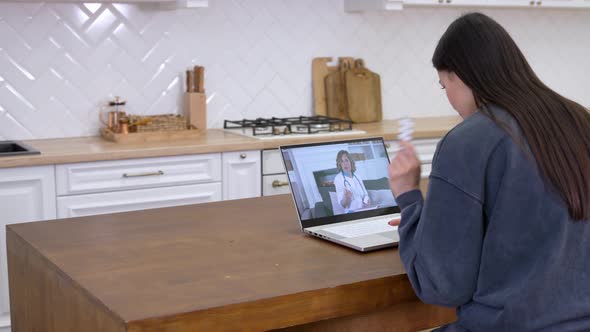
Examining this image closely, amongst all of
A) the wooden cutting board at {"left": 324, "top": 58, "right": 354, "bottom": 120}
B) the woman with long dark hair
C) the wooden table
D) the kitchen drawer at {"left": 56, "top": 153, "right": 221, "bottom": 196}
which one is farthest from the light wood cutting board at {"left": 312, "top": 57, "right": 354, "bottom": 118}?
the woman with long dark hair

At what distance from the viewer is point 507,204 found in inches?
65.7

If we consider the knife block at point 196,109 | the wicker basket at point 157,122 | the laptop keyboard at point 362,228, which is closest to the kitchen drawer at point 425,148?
the knife block at point 196,109

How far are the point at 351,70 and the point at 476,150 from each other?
3.28 metres

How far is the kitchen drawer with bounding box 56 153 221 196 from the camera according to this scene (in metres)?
3.65

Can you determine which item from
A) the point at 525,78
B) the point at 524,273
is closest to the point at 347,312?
the point at 524,273

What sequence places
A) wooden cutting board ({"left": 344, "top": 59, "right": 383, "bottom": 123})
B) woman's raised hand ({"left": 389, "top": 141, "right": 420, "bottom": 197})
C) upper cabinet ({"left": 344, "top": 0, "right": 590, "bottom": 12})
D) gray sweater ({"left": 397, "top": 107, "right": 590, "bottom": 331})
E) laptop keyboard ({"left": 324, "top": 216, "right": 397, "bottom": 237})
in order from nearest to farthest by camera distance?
gray sweater ({"left": 397, "top": 107, "right": 590, "bottom": 331}) → woman's raised hand ({"left": 389, "top": 141, "right": 420, "bottom": 197}) → laptop keyboard ({"left": 324, "top": 216, "right": 397, "bottom": 237}) → upper cabinet ({"left": 344, "top": 0, "right": 590, "bottom": 12}) → wooden cutting board ({"left": 344, "top": 59, "right": 383, "bottom": 123})

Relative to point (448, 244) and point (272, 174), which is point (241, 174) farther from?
point (448, 244)

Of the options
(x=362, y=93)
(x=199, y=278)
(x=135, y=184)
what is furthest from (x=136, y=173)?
(x=199, y=278)

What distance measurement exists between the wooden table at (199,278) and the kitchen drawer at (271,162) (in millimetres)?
1543

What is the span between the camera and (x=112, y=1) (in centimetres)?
405

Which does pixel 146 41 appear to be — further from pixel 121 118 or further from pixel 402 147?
pixel 402 147

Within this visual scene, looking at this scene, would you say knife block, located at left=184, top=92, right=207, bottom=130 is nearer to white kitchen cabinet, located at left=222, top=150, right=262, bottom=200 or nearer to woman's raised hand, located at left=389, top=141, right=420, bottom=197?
white kitchen cabinet, located at left=222, top=150, right=262, bottom=200

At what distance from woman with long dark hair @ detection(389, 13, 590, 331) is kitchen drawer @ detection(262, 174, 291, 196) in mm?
2390

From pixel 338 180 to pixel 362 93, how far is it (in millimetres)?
2654
